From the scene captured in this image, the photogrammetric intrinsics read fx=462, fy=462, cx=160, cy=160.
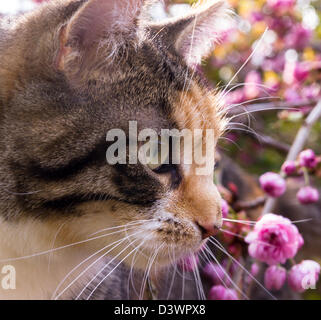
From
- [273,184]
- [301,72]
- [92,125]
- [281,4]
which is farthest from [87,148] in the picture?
[281,4]

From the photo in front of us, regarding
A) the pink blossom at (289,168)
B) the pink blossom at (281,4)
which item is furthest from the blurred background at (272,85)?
the pink blossom at (289,168)

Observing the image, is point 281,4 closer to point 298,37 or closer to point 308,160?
point 298,37

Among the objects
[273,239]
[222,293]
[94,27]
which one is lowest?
[222,293]

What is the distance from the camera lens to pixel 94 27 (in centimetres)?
93

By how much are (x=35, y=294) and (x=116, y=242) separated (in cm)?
27

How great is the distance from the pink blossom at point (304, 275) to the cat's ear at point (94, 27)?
29.0 inches

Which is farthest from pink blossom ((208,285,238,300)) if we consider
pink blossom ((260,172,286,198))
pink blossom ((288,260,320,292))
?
pink blossom ((260,172,286,198))

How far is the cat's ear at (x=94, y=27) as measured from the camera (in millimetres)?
887

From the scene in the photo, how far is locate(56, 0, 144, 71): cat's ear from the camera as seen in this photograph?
0.89 m

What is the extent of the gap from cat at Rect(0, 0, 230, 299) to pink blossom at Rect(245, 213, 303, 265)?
0.18 m

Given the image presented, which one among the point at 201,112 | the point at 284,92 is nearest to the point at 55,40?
the point at 201,112

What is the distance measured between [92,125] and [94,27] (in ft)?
0.65

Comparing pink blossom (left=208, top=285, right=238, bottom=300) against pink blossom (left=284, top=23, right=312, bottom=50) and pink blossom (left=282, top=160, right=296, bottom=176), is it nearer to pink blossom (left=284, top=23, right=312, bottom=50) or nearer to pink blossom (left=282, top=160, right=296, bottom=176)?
pink blossom (left=282, top=160, right=296, bottom=176)
